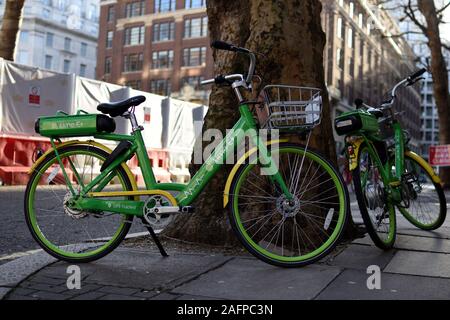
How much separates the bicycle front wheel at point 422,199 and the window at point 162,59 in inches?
2032

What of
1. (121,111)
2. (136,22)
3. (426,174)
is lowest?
(426,174)

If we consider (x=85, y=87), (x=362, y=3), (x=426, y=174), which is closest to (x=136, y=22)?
(x=362, y=3)

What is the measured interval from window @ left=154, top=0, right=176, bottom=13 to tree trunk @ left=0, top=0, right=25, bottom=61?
41.1 meters

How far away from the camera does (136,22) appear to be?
58.1 metres

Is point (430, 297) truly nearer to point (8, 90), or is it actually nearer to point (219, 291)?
point (219, 291)

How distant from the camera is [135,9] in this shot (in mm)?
58312

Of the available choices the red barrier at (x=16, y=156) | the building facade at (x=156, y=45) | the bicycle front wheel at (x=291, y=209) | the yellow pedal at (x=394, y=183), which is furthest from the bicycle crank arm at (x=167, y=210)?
the building facade at (x=156, y=45)

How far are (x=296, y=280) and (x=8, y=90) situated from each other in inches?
464

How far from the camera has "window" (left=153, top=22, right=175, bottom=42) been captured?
55562mm

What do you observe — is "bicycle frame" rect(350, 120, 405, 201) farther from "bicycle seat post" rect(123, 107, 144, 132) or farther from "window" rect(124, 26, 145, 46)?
"window" rect(124, 26, 145, 46)

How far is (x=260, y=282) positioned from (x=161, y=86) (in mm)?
53518

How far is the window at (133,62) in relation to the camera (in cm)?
5719

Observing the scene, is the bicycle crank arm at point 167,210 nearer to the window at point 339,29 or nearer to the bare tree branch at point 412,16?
the bare tree branch at point 412,16

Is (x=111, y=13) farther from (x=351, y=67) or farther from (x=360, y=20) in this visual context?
(x=360, y=20)
